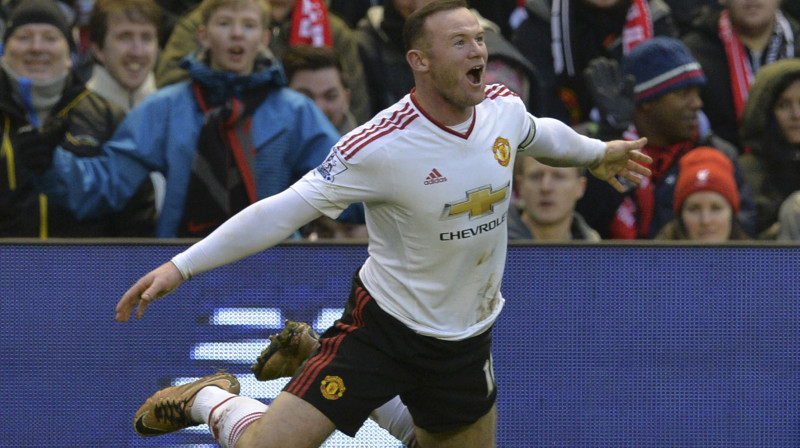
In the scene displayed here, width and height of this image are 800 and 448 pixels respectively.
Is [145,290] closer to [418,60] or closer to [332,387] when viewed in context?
[332,387]

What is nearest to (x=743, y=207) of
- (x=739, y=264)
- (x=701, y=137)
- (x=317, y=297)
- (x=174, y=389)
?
(x=701, y=137)

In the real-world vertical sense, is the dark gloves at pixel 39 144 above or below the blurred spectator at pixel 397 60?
below

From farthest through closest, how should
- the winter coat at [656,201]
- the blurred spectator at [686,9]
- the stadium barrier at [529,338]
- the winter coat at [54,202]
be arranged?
the blurred spectator at [686,9] → the winter coat at [656,201] → the winter coat at [54,202] → the stadium barrier at [529,338]

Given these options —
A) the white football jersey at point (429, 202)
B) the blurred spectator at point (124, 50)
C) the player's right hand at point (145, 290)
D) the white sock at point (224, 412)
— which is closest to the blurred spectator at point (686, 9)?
the blurred spectator at point (124, 50)

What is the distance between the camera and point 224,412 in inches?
210

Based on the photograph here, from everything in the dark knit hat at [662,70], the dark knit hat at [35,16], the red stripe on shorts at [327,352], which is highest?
the dark knit hat at [35,16]

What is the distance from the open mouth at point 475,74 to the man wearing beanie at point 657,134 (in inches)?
100

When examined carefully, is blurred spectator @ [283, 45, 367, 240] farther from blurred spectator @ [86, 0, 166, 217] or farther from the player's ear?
the player's ear

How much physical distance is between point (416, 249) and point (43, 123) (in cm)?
269

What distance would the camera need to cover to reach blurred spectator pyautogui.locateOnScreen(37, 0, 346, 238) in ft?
21.5

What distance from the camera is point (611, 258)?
6.16m

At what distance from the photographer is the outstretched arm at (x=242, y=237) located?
4.78 metres

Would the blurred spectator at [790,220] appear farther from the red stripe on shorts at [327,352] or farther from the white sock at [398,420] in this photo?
the red stripe on shorts at [327,352]

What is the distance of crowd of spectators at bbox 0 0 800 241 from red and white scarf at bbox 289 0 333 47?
0.01m
